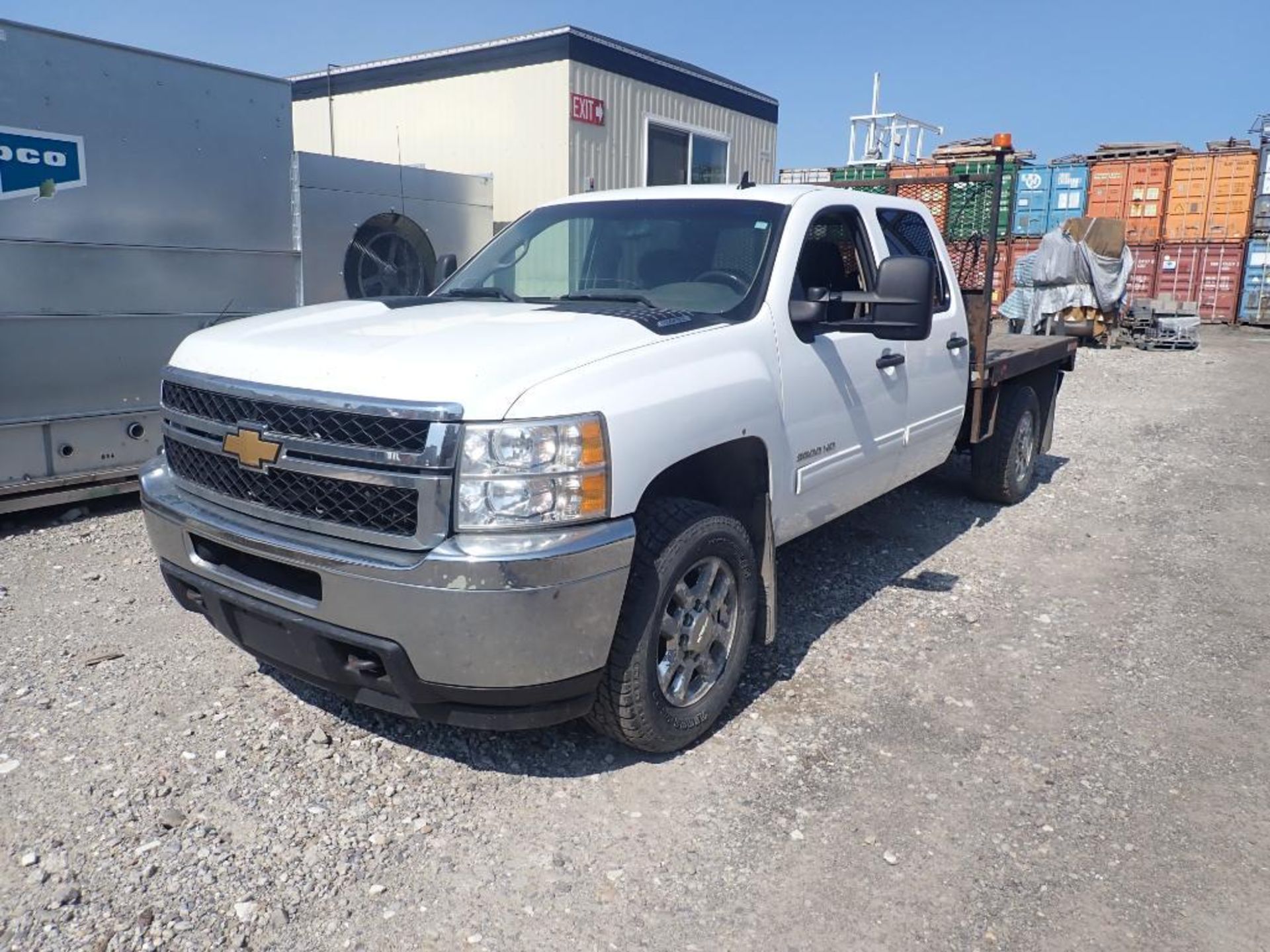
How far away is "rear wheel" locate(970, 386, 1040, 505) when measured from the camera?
671 cm

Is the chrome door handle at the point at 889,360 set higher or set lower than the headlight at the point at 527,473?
higher

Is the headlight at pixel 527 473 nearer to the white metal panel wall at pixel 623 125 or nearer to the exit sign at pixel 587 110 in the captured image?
the white metal panel wall at pixel 623 125

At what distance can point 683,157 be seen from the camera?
1232cm

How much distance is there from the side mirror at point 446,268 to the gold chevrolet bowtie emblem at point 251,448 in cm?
204

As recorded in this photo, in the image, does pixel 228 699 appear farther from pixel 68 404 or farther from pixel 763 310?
pixel 68 404

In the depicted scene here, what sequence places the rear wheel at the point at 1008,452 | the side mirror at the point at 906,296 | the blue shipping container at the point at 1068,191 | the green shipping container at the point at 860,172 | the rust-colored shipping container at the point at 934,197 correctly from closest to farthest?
1. the side mirror at the point at 906,296
2. the rear wheel at the point at 1008,452
3. the rust-colored shipping container at the point at 934,197
4. the green shipping container at the point at 860,172
5. the blue shipping container at the point at 1068,191

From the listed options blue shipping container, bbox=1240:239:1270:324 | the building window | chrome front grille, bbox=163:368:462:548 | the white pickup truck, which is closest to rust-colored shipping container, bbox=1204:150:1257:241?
blue shipping container, bbox=1240:239:1270:324

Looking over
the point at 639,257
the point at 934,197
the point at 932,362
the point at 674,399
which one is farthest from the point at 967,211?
the point at 674,399

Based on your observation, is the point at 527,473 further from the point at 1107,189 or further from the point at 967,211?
the point at 1107,189

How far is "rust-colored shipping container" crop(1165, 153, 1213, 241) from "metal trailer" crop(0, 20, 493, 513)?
79.7 feet

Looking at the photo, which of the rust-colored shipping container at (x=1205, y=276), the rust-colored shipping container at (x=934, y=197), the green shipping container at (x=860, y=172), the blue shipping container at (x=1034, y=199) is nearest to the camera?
the rust-colored shipping container at (x=934, y=197)

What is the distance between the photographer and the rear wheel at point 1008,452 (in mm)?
6711

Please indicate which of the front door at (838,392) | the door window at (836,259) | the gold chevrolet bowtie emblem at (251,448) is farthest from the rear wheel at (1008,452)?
the gold chevrolet bowtie emblem at (251,448)

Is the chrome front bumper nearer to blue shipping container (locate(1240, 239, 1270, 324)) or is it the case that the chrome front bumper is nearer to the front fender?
the front fender
